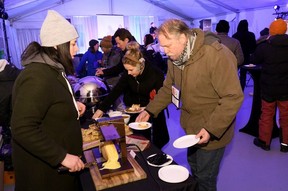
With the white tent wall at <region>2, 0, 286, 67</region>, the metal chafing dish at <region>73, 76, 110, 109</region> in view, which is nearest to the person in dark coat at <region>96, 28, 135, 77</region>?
the metal chafing dish at <region>73, 76, 110, 109</region>

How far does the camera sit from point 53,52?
3.35 feet

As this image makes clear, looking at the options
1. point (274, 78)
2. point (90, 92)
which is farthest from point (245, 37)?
point (90, 92)

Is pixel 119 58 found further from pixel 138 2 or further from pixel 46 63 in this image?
pixel 138 2

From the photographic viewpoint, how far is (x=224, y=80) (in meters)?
A: 1.14

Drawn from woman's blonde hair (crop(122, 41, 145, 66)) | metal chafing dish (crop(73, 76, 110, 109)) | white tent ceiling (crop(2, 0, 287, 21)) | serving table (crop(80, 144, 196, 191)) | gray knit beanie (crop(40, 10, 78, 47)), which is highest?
white tent ceiling (crop(2, 0, 287, 21))

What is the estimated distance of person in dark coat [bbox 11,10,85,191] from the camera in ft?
2.98

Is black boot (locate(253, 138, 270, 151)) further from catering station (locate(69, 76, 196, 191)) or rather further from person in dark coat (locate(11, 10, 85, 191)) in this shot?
person in dark coat (locate(11, 10, 85, 191))

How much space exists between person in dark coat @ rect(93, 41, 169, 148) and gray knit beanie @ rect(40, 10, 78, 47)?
81cm

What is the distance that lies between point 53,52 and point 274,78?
2.25m

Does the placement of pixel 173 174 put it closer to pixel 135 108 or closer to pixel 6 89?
pixel 135 108

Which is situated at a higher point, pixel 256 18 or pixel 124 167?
pixel 256 18

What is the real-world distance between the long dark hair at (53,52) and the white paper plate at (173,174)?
645 millimetres

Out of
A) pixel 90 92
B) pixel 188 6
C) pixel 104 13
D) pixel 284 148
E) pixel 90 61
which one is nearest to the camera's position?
pixel 90 92

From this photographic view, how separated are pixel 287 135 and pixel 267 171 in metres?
0.55
